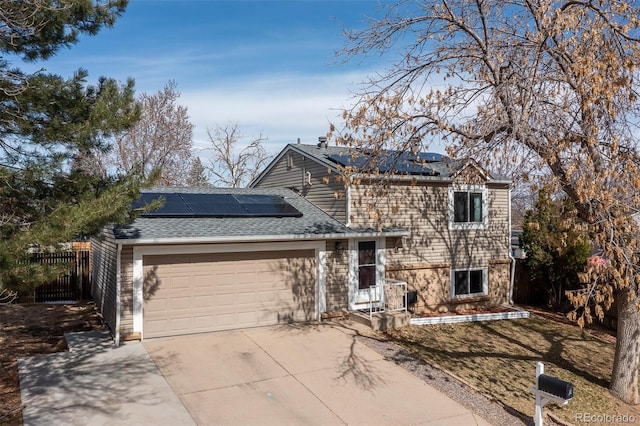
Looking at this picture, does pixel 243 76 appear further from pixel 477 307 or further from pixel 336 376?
pixel 336 376

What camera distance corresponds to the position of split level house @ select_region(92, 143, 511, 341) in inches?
400

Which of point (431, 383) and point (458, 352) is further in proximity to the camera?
point (458, 352)

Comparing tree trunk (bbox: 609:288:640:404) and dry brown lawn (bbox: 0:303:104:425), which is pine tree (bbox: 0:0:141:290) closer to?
dry brown lawn (bbox: 0:303:104:425)

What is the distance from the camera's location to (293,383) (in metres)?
8.20

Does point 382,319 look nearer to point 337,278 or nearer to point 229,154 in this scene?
point 337,278

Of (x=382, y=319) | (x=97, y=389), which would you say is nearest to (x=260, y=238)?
(x=382, y=319)

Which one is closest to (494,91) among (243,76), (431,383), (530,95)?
(530,95)

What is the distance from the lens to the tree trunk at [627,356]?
8.96 m

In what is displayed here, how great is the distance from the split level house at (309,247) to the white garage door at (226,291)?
0.08 ft

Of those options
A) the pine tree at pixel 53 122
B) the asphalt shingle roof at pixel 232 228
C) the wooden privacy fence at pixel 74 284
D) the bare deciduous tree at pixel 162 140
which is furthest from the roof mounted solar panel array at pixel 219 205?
the bare deciduous tree at pixel 162 140

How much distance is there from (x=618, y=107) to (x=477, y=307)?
8.93 m

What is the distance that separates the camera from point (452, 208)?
48.2 ft

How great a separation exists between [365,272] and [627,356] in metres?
6.27

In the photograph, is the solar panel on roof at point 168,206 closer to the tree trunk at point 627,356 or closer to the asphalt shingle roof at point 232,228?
the asphalt shingle roof at point 232,228
